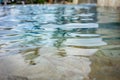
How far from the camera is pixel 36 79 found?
10.5ft

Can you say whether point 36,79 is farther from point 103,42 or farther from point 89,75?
point 103,42

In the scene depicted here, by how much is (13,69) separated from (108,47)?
2.02 m

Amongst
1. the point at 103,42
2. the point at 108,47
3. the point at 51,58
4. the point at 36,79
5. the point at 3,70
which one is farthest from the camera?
the point at 103,42

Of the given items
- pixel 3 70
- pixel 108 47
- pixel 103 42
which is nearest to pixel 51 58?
pixel 3 70

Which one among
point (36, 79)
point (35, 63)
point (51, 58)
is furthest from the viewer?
point (51, 58)

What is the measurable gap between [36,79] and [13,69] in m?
0.55

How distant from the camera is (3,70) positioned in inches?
140

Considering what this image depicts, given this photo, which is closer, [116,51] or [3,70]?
[3,70]

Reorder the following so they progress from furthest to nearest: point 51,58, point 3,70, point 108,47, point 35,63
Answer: point 108,47
point 51,58
point 35,63
point 3,70

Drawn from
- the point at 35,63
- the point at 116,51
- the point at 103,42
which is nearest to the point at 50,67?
the point at 35,63

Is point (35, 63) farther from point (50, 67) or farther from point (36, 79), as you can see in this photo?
point (36, 79)

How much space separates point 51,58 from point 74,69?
2.39 ft

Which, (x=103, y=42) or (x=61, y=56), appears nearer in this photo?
(x=61, y=56)

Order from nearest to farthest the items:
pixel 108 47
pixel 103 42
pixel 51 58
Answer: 1. pixel 51 58
2. pixel 108 47
3. pixel 103 42
